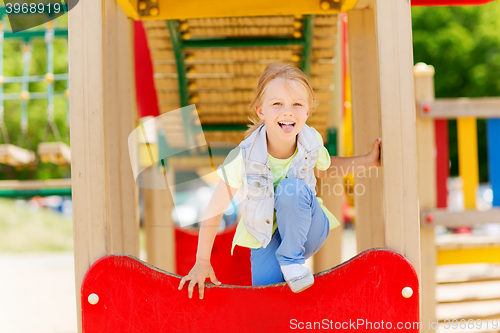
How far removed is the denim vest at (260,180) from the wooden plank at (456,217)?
1.23 metres

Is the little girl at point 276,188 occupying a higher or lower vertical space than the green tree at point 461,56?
lower

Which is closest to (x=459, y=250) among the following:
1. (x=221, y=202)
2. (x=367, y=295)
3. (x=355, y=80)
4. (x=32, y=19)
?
(x=355, y=80)

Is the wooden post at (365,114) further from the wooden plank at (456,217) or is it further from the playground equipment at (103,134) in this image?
the playground equipment at (103,134)

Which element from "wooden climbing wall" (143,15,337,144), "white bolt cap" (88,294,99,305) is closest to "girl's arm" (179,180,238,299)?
"white bolt cap" (88,294,99,305)

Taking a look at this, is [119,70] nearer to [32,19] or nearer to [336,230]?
[336,230]

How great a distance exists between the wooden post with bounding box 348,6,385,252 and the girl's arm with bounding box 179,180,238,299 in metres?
1.06

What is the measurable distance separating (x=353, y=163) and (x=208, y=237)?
635 millimetres

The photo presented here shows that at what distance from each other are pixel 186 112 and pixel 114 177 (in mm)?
1492

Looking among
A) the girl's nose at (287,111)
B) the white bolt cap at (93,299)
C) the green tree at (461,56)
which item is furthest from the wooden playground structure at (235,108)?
the green tree at (461,56)

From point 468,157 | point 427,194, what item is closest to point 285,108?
point 427,194

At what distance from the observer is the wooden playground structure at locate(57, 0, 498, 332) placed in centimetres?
150

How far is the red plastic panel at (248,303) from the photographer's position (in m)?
1.48

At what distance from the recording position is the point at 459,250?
9.39ft

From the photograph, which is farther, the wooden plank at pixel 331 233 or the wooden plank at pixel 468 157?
the wooden plank at pixel 331 233
